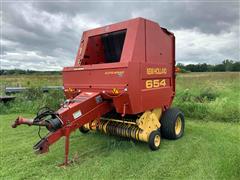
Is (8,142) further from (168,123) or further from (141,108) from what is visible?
(168,123)

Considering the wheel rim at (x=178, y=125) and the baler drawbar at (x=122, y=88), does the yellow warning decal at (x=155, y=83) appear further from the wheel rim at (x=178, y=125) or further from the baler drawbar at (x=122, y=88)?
the wheel rim at (x=178, y=125)

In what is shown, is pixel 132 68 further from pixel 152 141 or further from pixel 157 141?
pixel 157 141

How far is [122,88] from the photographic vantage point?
13.4ft

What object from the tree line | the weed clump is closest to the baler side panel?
the weed clump

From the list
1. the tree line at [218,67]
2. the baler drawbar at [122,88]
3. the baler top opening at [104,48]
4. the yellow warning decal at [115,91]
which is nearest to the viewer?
the baler drawbar at [122,88]

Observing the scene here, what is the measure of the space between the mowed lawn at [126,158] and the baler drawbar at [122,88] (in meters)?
0.28

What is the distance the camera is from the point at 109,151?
4.57m

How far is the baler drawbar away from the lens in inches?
155

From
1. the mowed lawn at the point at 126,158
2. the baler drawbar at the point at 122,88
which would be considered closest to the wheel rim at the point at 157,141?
the baler drawbar at the point at 122,88

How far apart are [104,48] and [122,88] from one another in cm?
189

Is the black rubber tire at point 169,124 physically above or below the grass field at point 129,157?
above

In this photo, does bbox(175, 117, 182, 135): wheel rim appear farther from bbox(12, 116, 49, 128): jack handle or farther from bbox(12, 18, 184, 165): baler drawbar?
bbox(12, 116, 49, 128): jack handle

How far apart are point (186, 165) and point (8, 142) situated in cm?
356

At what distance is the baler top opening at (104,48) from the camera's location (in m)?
5.44
